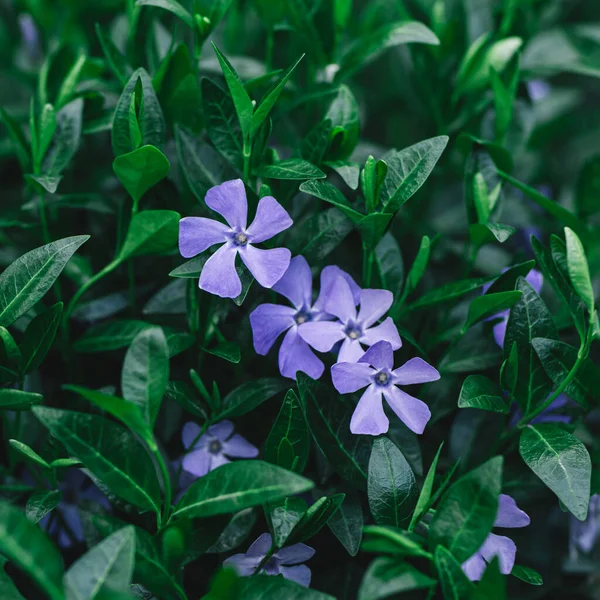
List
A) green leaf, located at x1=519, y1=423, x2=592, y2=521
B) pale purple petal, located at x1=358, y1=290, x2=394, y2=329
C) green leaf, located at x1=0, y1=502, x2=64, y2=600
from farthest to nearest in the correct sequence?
pale purple petal, located at x1=358, y1=290, x2=394, y2=329 < green leaf, located at x1=519, y1=423, x2=592, y2=521 < green leaf, located at x1=0, y1=502, x2=64, y2=600

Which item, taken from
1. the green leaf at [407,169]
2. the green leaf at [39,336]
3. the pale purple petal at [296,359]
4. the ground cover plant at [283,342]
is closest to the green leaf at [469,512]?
the ground cover plant at [283,342]

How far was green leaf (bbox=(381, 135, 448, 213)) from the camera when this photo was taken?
2.88 feet

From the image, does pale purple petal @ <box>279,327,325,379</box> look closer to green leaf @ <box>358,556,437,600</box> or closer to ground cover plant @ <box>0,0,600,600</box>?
ground cover plant @ <box>0,0,600,600</box>

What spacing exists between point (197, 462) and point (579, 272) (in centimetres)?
52

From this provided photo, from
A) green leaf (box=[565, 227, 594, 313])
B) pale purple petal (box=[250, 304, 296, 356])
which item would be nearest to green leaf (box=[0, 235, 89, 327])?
pale purple petal (box=[250, 304, 296, 356])

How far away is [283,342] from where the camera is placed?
0.89 metres

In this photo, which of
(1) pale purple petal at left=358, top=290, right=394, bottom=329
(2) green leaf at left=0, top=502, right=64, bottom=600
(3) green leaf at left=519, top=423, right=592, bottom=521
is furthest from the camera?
(1) pale purple petal at left=358, top=290, right=394, bottom=329

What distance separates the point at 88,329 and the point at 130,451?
0.97 ft

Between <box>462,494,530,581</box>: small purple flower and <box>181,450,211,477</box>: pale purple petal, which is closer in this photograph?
<box>462,494,530,581</box>: small purple flower

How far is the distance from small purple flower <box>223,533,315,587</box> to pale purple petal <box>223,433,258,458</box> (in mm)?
131

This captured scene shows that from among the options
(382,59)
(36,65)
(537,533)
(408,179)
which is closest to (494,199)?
(408,179)

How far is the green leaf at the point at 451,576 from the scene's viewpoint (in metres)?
0.71

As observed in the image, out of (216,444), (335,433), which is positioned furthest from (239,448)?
(335,433)

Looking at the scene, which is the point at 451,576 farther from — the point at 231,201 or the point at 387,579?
the point at 231,201
